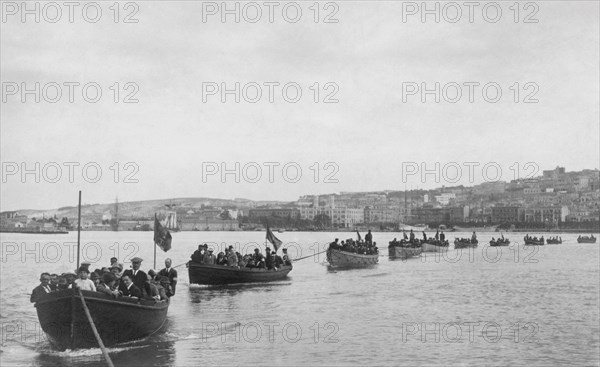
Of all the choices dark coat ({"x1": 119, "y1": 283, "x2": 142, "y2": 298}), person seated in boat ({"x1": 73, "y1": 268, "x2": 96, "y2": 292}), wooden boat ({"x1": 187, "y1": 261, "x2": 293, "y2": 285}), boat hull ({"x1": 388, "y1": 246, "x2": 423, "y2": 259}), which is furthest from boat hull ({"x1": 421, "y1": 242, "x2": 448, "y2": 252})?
person seated in boat ({"x1": 73, "y1": 268, "x2": 96, "y2": 292})

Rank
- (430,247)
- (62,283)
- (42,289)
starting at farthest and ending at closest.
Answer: (430,247), (62,283), (42,289)

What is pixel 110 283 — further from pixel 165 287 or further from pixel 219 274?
pixel 219 274

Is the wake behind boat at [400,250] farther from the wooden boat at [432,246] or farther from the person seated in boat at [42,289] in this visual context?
the person seated in boat at [42,289]

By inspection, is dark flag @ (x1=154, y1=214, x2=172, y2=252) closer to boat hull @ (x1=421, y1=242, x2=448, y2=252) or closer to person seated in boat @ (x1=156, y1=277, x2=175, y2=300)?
person seated in boat @ (x1=156, y1=277, x2=175, y2=300)

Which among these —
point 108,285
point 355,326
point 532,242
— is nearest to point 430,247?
point 532,242

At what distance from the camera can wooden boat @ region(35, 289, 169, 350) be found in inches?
722

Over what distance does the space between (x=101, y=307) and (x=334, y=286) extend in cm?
2556

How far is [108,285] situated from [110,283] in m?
0.21

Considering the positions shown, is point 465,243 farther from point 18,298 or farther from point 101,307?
point 101,307

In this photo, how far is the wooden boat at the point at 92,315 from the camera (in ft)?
60.1

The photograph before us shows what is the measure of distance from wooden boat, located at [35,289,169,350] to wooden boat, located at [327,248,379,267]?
39098 millimetres

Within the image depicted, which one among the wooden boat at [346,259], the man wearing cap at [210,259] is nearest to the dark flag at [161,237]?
the man wearing cap at [210,259]

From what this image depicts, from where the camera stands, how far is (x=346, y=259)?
60.4 metres

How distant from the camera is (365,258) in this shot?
6238 centimetres
